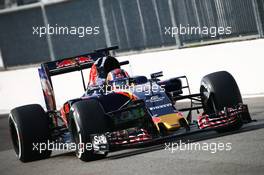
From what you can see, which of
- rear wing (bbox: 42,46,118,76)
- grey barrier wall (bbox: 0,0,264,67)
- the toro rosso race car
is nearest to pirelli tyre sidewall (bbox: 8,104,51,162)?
the toro rosso race car

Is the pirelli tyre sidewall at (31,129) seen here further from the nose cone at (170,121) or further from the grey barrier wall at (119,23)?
the grey barrier wall at (119,23)

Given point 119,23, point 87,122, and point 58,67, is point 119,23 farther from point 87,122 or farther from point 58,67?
point 87,122

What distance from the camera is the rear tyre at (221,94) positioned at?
13398 mm

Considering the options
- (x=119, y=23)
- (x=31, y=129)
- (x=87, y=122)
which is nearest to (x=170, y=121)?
(x=87, y=122)

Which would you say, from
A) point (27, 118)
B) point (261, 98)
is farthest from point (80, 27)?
point (27, 118)

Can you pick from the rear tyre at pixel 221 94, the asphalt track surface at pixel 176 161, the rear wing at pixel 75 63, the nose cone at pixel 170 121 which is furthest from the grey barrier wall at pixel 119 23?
the nose cone at pixel 170 121

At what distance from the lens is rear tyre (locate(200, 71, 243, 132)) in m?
13.4

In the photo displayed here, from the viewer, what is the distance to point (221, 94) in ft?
44.0

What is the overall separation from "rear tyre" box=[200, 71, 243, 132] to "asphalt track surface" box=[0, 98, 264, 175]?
0.42m

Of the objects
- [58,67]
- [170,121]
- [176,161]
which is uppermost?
[58,67]

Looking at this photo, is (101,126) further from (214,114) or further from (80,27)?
(80,27)

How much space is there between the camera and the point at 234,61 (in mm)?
18406

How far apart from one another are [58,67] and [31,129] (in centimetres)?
206

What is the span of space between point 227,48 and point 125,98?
5.31m
